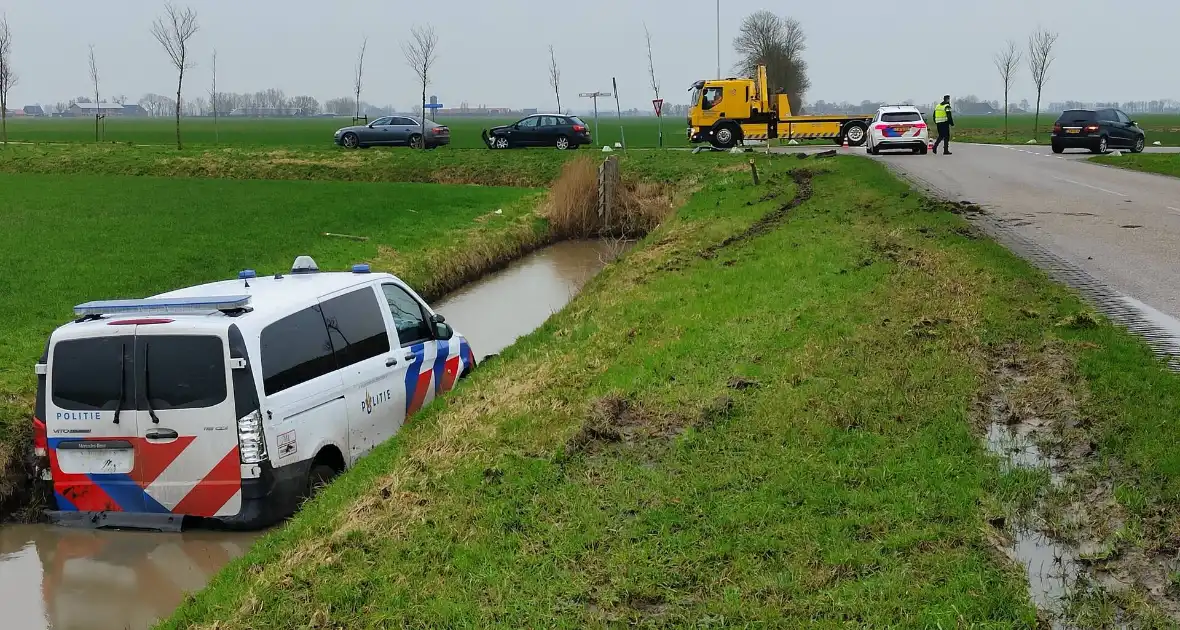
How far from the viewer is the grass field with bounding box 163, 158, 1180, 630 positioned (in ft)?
16.1

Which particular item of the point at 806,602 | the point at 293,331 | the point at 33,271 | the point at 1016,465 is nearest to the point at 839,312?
the point at 1016,465

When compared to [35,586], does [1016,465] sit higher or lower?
higher

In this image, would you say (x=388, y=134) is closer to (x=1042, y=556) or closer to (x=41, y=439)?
(x=41, y=439)

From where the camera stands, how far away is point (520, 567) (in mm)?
5332

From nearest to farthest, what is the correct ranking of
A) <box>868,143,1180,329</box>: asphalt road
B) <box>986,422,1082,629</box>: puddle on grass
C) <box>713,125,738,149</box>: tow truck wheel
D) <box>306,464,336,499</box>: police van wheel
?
<box>986,422,1082,629</box>: puddle on grass < <box>306,464,336,499</box>: police van wheel < <box>868,143,1180,329</box>: asphalt road < <box>713,125,738,149</box>: tow truck wheel

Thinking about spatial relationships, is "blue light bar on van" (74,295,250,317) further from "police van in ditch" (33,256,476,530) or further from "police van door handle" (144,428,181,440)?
"police van door handle" (144,428,181,440)

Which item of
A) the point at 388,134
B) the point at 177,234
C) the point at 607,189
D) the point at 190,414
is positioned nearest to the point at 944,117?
the point at 607,189

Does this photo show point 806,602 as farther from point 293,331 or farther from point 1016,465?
point 293,331

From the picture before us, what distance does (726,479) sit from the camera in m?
6.15

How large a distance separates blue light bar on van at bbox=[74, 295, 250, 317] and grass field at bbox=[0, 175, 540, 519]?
244 cm

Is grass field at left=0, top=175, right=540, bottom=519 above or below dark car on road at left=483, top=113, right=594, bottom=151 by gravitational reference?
below

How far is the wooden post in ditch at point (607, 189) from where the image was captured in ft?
89.4

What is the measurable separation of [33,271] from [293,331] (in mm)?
9963

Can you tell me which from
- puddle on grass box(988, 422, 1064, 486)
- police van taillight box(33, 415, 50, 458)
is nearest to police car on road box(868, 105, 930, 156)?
puddle on grass box(988, 422, 1064, 486)
